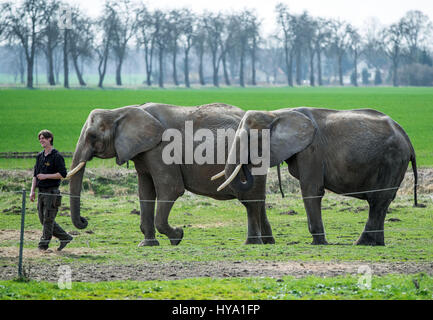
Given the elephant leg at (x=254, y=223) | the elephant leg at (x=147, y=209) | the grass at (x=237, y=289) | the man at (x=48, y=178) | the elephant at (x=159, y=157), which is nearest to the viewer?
the grass at (x=237, y=289)

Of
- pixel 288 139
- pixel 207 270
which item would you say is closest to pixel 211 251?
pixel 207 270

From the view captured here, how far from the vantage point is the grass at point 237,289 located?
33.7ft

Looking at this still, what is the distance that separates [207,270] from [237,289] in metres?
1.67

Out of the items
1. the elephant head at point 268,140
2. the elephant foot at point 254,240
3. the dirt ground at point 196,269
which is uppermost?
the elephant head at point 268,140

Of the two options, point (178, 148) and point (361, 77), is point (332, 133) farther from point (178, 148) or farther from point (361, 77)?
point (361, 77)

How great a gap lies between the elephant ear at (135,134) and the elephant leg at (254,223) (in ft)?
7.44

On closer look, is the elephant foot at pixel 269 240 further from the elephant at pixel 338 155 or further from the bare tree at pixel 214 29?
the bare tree at pixel 214 29

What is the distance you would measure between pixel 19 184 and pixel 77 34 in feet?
349

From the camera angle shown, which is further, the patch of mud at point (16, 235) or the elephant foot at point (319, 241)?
the patch of mud at point (16, 235)

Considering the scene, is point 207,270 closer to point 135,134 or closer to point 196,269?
point 196,269

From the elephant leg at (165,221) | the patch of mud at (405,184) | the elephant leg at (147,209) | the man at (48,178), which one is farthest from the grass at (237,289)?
the patch of mud at (405,184)

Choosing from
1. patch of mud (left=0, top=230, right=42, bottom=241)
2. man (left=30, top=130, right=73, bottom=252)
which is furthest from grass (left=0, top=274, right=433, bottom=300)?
patch of mud (left=0, top=230, right=42, bottom=241)

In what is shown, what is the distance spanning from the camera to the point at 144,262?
43.0 feet
